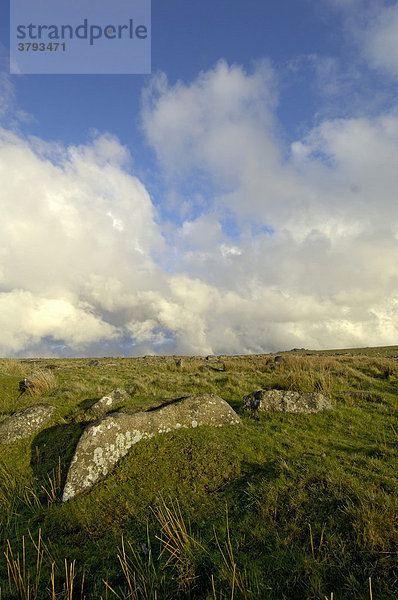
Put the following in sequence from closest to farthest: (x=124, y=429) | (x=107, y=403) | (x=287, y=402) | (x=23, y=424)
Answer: (x=124, y=429) < (x=23, y=424) < (x=287, y=402) < (x=107, y=403)

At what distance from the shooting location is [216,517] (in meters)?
4.64

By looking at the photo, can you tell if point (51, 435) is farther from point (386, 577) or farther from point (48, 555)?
point (386, 577)

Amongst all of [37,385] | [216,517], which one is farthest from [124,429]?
[37,385]

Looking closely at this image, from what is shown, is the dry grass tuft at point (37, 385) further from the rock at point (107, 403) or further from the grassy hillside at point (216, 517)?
the grassy hillside at point (216, 517)

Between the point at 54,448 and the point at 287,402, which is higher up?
the point at 287,402

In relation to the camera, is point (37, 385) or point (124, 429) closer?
point (124, 429)

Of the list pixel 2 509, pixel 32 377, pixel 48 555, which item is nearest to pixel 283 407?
pixel 48 555

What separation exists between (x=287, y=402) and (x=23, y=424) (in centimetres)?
943

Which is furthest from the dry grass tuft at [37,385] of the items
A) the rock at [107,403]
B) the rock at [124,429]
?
the rock at [124,429]

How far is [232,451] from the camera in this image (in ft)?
21.6

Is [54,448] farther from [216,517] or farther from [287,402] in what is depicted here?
[287,402]

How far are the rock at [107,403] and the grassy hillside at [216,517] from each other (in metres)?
1.03

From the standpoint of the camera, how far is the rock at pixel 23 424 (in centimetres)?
866

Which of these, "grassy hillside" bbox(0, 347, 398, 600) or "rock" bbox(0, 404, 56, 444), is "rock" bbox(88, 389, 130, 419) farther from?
"rock" bbox(0, 404, 56, 444)
